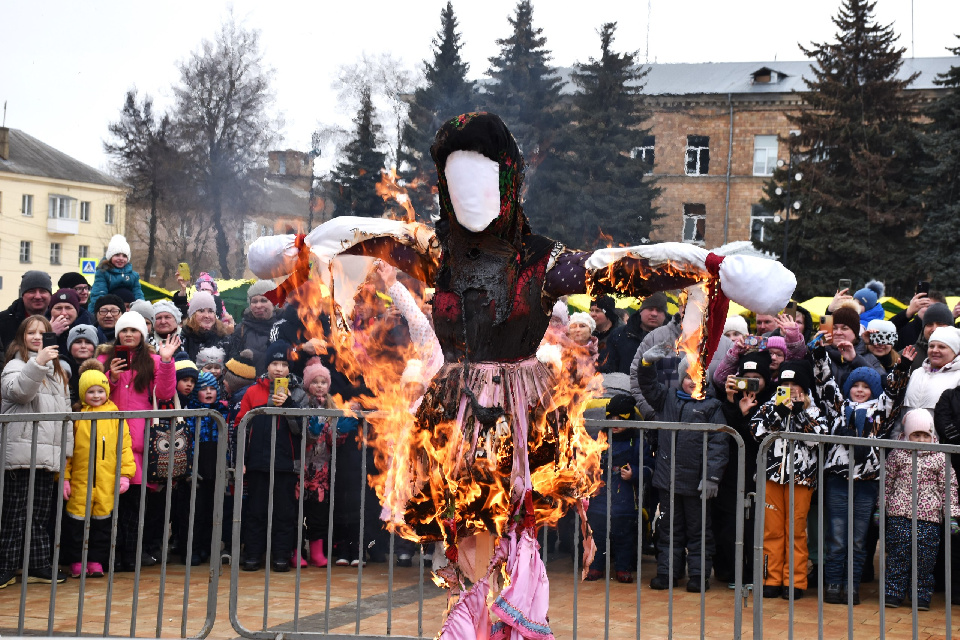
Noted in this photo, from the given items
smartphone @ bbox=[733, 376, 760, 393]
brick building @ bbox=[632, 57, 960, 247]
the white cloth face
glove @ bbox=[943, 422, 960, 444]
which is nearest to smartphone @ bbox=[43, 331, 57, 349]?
smartphone @ bbox=[733, 376, 760, 393]

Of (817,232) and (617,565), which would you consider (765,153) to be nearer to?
(817,232)

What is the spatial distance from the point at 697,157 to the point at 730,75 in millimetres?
3857

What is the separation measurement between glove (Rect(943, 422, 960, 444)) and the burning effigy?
3.98 metres

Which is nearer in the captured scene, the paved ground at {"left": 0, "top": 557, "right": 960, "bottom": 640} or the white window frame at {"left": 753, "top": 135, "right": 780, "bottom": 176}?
the paved ground at {"left": 0, "top": 557, "right": 960, "bottom": 640}

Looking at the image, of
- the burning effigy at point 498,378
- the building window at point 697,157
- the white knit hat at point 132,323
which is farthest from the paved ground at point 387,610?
the building window at point 697,157

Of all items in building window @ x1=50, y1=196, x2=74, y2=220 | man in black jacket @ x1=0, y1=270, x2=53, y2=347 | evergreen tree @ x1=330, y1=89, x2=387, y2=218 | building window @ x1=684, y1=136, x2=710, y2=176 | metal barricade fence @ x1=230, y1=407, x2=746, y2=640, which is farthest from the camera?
building window @ x1=50, y1=196, x2=74, y2=220

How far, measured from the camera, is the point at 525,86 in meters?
28.0

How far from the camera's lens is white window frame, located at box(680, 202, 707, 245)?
4631 cm

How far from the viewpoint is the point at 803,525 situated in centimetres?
736

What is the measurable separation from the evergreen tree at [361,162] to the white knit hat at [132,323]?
1285 cm

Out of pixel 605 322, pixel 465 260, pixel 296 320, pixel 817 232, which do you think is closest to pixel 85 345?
pixel 296 320

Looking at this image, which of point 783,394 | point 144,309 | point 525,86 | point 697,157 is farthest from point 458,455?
point 697,157

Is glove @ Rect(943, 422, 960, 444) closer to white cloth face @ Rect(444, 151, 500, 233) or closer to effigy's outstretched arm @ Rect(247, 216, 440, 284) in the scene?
effigy's outstretched arm @ Rect(247, 216, 440, 284)

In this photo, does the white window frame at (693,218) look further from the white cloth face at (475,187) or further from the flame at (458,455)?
the white cloth face at (475,187)
